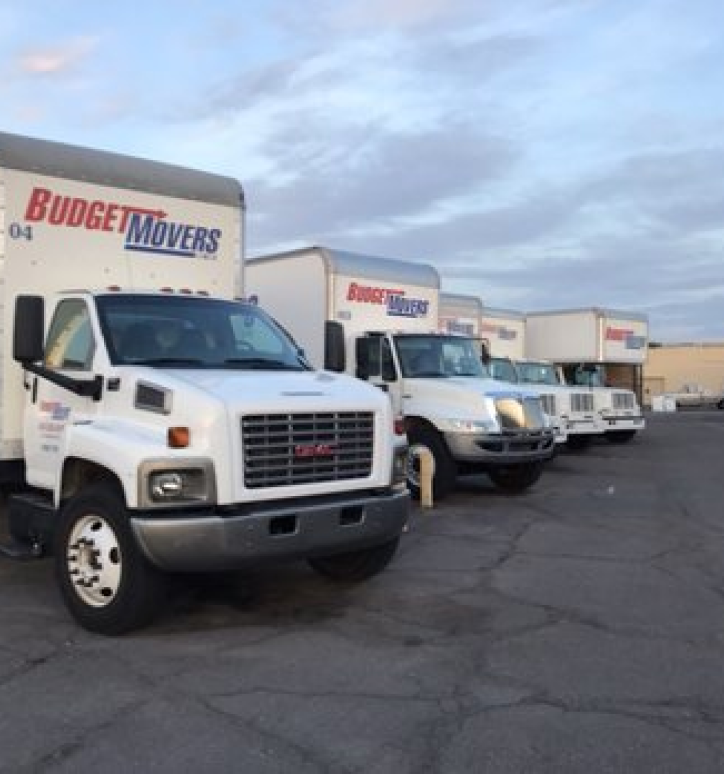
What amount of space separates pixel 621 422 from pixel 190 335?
54.6ft

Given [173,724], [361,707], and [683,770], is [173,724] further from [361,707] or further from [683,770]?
[683,770]

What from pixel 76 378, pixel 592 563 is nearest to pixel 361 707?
pixel 76 378

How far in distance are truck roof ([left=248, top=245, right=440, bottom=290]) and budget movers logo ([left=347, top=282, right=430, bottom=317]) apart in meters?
0.17

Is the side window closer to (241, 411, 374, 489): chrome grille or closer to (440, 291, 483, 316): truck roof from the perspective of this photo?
(241, 411, 374, 489): chrome grille

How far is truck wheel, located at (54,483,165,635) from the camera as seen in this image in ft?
20.4

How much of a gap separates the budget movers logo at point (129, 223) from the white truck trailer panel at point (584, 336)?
67.4 ft

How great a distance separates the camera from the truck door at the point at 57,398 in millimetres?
7191

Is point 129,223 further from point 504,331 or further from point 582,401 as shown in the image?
point 504,331

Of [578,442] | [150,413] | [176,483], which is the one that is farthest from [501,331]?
[176,483]

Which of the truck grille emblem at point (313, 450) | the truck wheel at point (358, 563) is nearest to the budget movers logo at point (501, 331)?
the truck wheel at point (358, 563)

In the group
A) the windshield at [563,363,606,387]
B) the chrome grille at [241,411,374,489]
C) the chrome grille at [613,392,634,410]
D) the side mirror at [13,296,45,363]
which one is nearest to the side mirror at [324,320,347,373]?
the chrome grille at [241,411,374,489]

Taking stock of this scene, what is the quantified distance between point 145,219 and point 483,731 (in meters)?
5.62

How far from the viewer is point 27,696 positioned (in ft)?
17.3

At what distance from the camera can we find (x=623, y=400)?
22.8m
